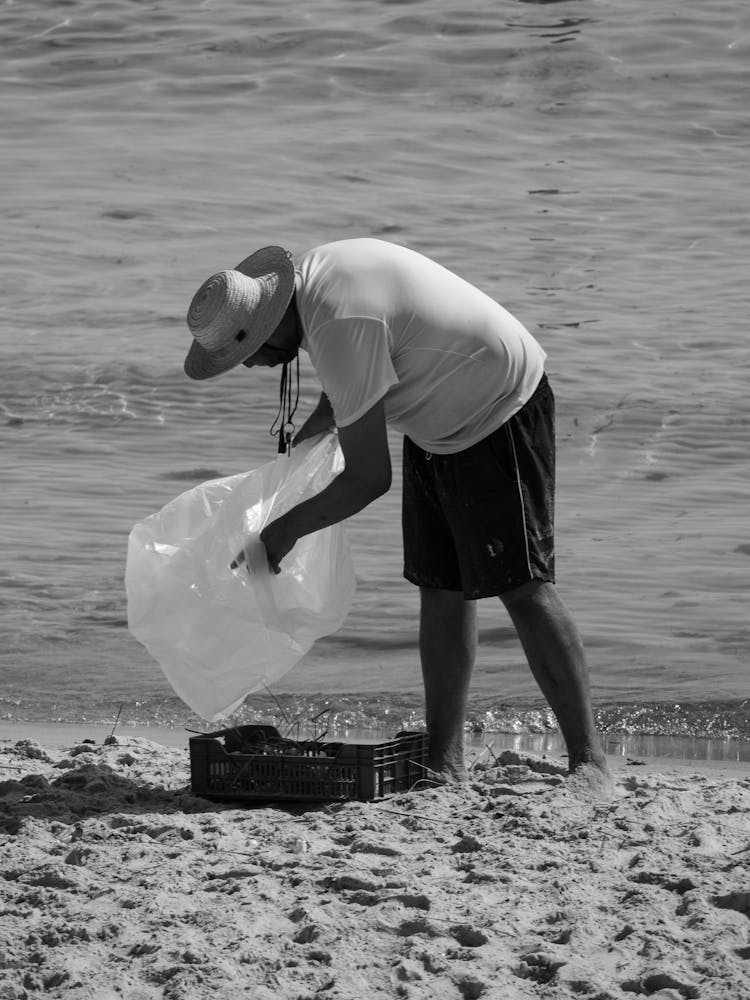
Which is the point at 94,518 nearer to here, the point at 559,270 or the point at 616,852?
the point at 616,852

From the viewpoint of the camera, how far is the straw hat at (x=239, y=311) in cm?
364

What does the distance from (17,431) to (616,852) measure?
7.05m

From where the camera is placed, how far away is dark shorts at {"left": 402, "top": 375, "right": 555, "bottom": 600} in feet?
12.7

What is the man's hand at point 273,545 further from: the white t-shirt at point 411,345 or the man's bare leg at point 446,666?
the man's bare leg at point 446,666

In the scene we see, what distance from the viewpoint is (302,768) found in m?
4.07

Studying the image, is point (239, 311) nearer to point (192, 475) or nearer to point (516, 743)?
point (516, 743)

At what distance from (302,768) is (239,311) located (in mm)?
1206

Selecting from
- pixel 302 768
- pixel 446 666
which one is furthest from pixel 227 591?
pixel 446 666

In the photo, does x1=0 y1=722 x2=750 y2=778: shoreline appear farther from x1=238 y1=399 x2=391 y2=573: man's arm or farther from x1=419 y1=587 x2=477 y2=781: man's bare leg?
x1=238 y1=399 x2=391 y2=573: man's arm

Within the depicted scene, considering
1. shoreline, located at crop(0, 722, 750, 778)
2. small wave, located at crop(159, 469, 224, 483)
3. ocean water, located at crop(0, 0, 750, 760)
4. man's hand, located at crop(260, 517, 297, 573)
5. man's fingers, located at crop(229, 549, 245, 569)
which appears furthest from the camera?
small wave, located at crop(159, 469, 224, 483)

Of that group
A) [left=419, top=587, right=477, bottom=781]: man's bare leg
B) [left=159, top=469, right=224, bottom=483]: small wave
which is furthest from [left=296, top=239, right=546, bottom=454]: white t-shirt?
[left=159, top=469, right=224, bottom=483]: small wave

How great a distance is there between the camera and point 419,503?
4.11m

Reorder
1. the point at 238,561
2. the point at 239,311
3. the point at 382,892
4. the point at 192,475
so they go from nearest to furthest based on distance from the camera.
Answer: the point at 382,892 → the point at 239,311 → the point at 238,561 → the point at 192,475

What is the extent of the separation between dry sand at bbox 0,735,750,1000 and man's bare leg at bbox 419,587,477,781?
0.15m
